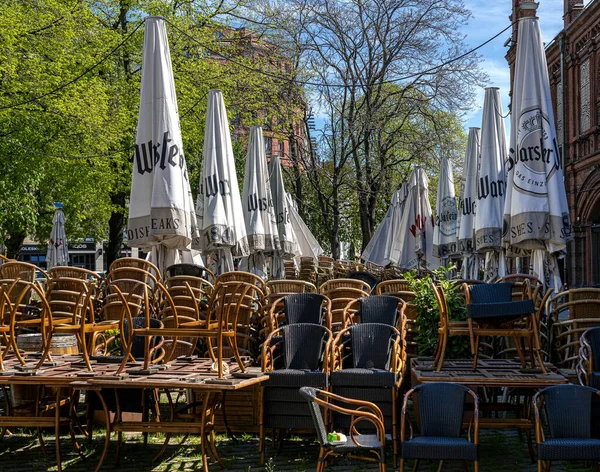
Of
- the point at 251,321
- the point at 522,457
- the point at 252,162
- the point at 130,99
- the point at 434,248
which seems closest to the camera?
the point at 522,457

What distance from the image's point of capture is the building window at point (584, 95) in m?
29.5

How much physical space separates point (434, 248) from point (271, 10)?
52.3ft

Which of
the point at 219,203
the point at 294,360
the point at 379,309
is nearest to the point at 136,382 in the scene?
the point at 294,360

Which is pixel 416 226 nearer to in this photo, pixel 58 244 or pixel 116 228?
pixel 58 244

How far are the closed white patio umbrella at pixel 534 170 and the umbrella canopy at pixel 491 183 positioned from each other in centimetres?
246

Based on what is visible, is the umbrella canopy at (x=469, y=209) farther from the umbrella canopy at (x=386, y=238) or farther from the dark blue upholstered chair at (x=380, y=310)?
the dark blue upholstered chair at (x=380, y=310)

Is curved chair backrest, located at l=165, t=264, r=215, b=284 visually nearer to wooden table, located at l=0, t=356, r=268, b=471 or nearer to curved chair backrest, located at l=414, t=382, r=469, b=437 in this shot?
wooden table, located at l=0, t=356, r=268, b=471

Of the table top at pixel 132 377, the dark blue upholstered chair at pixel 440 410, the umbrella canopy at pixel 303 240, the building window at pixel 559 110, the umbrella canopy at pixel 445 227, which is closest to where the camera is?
the dark blue upholstered chair at pixel 440 410

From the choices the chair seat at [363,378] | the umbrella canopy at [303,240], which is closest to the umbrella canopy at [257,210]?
the umbrella canopy at [303,240]

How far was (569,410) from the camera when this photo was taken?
5285 millimetres

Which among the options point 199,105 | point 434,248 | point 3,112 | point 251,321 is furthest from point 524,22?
point 199,105

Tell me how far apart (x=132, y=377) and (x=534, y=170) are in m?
6.06

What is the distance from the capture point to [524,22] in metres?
9.95

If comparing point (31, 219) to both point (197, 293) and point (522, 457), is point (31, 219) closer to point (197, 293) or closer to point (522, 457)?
point (197, 293)
